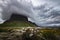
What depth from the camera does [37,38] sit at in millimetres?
23406

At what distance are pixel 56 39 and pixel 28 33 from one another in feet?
17.0

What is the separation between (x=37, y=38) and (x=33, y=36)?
0.68 m

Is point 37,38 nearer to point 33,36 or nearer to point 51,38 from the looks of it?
point 33,36

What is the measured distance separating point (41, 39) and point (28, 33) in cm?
223

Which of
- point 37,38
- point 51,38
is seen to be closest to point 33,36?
point 37,38

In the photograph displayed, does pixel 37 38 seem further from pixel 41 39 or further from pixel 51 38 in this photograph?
pixel 51 38

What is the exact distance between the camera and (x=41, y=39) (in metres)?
23.6

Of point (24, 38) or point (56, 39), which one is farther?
point (56, 39)

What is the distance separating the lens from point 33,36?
23.4 metres

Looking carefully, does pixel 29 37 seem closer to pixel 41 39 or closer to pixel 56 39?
pixel 41 39

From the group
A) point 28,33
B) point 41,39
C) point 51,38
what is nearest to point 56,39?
point 51,38

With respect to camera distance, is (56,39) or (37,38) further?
(56,39)

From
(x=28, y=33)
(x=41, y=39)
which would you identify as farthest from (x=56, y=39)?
(x=28, y=33)

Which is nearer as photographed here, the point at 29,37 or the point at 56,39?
the point at 29,37
